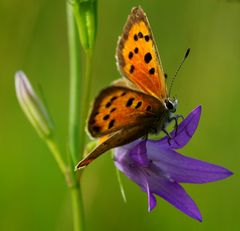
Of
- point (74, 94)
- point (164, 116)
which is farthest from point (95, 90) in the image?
point (164, 116)

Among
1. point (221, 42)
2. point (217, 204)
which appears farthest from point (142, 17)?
point (221, 42)

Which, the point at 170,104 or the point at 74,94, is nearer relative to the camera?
the point at 170,104

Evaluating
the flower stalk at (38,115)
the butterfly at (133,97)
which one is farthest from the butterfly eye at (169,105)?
the flower stalk at (38,115)

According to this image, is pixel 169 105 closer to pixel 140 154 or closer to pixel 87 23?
pixel 140 154

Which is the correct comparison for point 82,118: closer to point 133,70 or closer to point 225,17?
point 133,70

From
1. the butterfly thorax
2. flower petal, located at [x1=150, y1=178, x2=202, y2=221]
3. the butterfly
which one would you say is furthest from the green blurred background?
the butterfly

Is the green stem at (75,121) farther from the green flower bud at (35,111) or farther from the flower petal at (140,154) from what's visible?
the flower petal at (140,154)

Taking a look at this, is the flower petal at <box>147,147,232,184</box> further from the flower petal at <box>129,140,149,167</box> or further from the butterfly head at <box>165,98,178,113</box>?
the butterfly head at <box>165,98,178,113</box>
